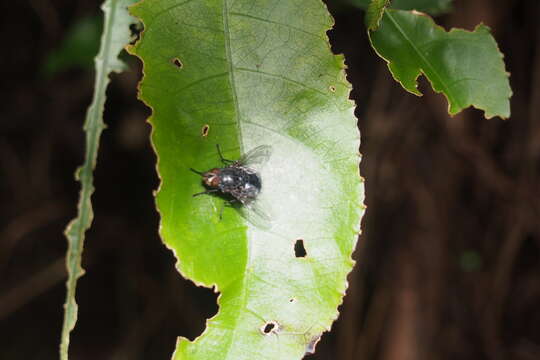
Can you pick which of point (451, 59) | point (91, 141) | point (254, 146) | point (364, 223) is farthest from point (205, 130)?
point (364, 223)

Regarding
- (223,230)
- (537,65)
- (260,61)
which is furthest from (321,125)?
(537,65)

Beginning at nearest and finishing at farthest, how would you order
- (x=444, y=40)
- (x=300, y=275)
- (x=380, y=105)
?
(x=300, y=275), (x=444, y=40), (x=380, y=105)

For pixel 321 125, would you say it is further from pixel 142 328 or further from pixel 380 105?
pixel 142 328

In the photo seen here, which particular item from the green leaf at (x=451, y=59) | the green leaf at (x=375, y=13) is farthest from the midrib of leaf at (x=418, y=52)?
the green leaf at (x=375, y=13)

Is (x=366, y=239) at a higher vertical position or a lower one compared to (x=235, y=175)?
higher

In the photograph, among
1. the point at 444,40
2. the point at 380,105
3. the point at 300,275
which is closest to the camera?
the point at 300,275

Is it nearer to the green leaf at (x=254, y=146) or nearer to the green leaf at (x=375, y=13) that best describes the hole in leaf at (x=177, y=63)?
the green leaf at (x=254, y=146)

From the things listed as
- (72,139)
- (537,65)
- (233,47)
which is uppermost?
(537,65)
